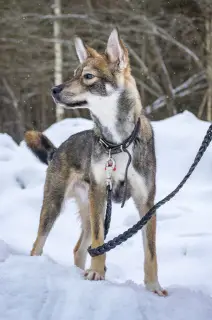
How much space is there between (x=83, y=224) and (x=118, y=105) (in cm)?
130

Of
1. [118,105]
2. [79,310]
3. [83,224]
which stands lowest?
[83,224]

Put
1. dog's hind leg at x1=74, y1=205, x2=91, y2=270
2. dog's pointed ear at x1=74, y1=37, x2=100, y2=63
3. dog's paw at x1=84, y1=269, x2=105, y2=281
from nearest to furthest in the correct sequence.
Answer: dog's paw at x1=84, y1=269, x2=105, y2=281
dog's pointed ear at x1=74, y1=37, x2=100, y2=63
dog's hind leg at x1=74, y1=205, x2=91, y2=270

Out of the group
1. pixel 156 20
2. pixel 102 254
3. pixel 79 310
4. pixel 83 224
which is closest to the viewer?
pixel 79 310

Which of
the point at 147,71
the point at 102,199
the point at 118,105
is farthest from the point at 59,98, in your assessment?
the point at 147,71

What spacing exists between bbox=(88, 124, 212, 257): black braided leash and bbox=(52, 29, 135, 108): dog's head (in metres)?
0.72

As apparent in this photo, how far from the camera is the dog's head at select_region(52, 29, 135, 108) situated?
3.35 metres

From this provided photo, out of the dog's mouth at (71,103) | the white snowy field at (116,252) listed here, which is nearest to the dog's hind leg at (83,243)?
the white snowy field at (116,252)

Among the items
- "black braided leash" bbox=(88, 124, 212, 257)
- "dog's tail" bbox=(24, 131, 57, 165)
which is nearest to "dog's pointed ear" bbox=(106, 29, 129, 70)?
"black braided leash" bbox=(88, 124, 212, 257)

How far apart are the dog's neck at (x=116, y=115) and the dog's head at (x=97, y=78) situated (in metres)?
0.04

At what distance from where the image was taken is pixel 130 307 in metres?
2.43

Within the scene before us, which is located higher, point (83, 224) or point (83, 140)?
point (83, 140)

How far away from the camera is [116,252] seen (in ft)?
17.5

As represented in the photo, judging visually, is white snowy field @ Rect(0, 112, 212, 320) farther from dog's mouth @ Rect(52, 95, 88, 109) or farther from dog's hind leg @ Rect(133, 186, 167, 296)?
dog's mouth @ Rect(52, 95, 88, 109)

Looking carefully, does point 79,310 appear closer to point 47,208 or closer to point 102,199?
point 102,199
